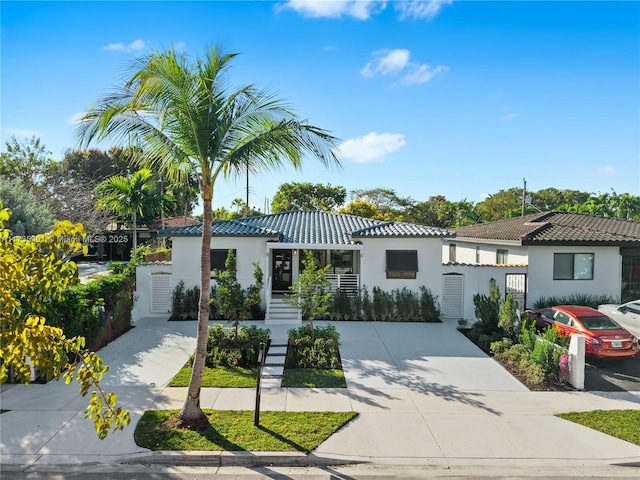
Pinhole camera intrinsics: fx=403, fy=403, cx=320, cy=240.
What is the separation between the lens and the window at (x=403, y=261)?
16375 millimetres

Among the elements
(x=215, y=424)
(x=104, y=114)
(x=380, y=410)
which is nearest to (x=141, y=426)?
(x=215, y=424)

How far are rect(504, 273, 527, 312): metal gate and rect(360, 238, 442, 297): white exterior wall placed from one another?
299cm

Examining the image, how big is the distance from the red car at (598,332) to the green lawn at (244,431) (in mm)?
7410

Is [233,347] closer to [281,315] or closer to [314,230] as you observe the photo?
[281,315]

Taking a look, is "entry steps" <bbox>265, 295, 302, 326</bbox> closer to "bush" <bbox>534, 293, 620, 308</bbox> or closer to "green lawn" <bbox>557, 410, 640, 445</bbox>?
"green lawn" <bbox>557, 410, 640, 445</bbox>

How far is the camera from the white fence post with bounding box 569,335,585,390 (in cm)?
930

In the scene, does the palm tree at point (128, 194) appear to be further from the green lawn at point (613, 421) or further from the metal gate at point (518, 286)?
the green lawn at point (613, 421)

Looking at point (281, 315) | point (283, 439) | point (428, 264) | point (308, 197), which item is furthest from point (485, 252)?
point (308, 197)

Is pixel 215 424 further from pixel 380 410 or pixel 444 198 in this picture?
pixel 444 198

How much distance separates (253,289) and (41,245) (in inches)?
324

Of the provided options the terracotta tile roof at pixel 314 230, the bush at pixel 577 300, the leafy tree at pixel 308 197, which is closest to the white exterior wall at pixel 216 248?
the terracotta tile roof at pixel 314 230

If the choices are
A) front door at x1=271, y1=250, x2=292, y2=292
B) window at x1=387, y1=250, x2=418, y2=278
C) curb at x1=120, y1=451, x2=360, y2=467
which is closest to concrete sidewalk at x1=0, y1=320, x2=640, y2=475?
curb at x1=120, y1=451, x2=360, y2=467

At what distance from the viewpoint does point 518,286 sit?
1686cm

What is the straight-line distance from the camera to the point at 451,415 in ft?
25.7
